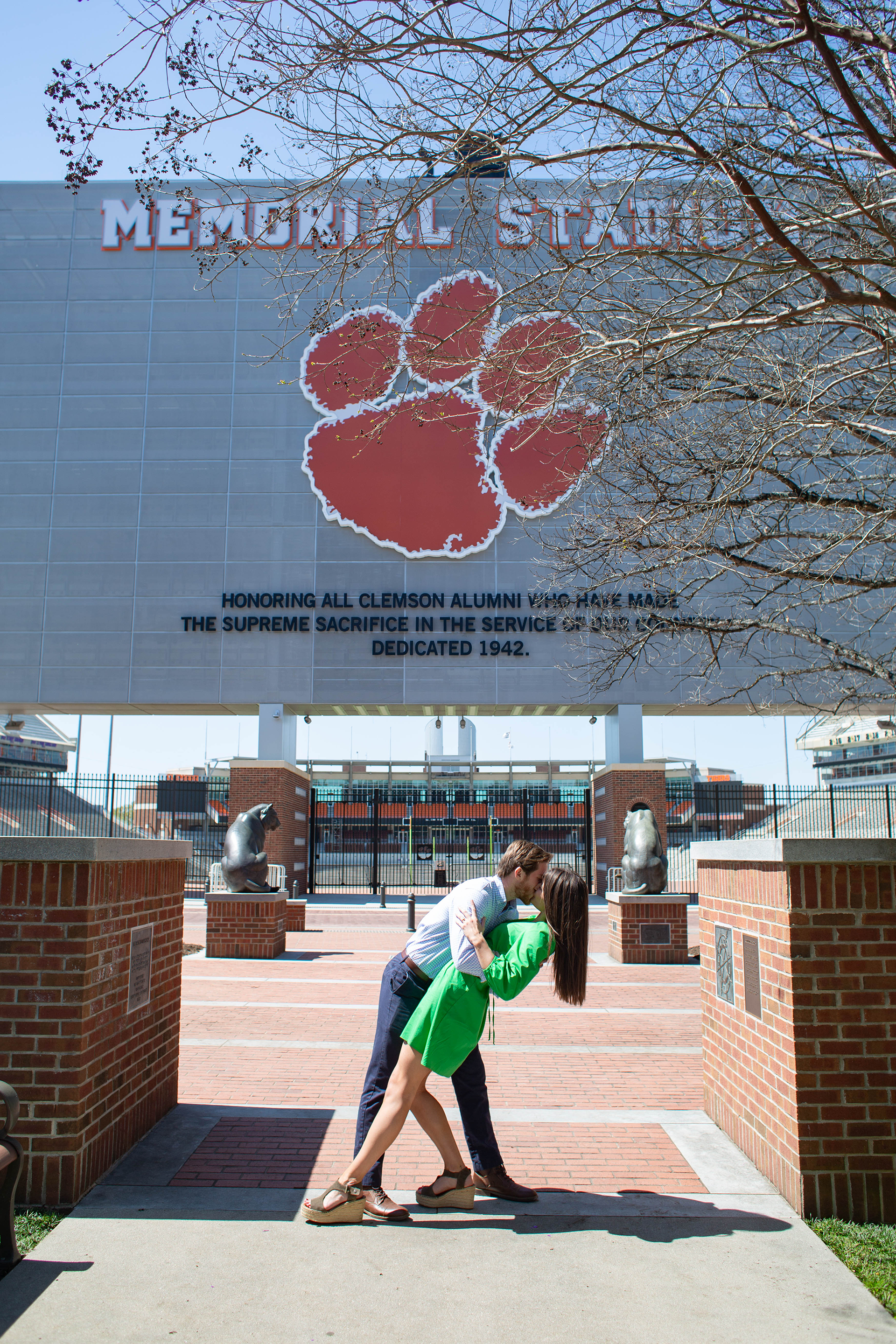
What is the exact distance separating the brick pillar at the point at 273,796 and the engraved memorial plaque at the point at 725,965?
18806 mm

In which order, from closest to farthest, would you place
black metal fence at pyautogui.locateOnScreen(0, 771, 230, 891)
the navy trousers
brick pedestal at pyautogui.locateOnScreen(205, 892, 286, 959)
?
1. the navy trousers
2. brick pedestal at pyautogui.locateOnScreen(205, 892, 286, 959)
3. black metal fence at pyautogui.locateOnScreen(0, 771, 230, 891)

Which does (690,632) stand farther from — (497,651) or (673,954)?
(497,651)

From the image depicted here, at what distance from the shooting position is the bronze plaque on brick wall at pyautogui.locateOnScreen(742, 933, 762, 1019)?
4.93 m

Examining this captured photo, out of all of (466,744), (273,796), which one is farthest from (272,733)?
(466,744)

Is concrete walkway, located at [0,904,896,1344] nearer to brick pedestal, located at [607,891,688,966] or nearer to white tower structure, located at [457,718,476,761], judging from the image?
brick pedestal, located at [607,891,688,966]

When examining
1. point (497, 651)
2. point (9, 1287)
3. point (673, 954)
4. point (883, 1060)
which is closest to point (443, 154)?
point (883, 1060)

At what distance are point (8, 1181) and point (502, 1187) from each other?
2098 mm

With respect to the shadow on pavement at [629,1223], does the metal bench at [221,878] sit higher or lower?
higher

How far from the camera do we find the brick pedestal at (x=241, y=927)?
1346 cm

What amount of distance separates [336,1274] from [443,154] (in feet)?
16.9

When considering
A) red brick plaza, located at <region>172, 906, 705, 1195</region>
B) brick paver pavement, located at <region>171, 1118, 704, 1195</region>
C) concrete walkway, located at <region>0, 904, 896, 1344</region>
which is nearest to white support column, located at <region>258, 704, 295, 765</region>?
red brick plaza, located at <region>172, 906, 705, 1195</region>

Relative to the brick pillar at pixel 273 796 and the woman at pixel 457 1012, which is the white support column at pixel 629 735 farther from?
the woman at pixel 457 1012

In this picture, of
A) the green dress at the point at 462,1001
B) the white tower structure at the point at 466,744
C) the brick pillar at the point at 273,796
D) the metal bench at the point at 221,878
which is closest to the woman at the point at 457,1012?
the green dress at the point at 462,1001

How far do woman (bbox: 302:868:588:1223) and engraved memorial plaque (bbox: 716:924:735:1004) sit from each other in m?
1.44
